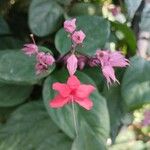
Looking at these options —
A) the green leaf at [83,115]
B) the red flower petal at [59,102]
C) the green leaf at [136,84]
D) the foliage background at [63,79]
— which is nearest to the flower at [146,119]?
the foliage background at [63,79]

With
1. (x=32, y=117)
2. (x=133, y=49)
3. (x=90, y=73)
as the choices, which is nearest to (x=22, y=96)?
(x=32, y=117)

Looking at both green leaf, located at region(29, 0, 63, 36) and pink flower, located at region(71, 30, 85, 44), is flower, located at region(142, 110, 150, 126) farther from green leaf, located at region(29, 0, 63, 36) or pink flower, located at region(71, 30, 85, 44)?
pink flower, located at region(71, 30, 85, 44)

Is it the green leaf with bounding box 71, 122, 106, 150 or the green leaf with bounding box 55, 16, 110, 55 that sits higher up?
the green leaf with bounding box 55, 16, 110, 55

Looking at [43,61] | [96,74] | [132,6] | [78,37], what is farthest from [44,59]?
[132,6]

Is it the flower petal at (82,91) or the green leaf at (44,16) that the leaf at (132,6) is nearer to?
the green leaf at (44,16)

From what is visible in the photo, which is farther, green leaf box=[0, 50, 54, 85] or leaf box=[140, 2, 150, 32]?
leaf box=[140, 2, 150, 32]

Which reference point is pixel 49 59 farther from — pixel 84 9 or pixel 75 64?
pixel 84 9

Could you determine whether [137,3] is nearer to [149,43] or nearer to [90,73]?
[149,43]

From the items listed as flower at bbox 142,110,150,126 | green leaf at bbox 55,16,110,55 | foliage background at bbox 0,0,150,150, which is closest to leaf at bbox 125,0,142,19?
foliage background at bbox 0,0,150,150
